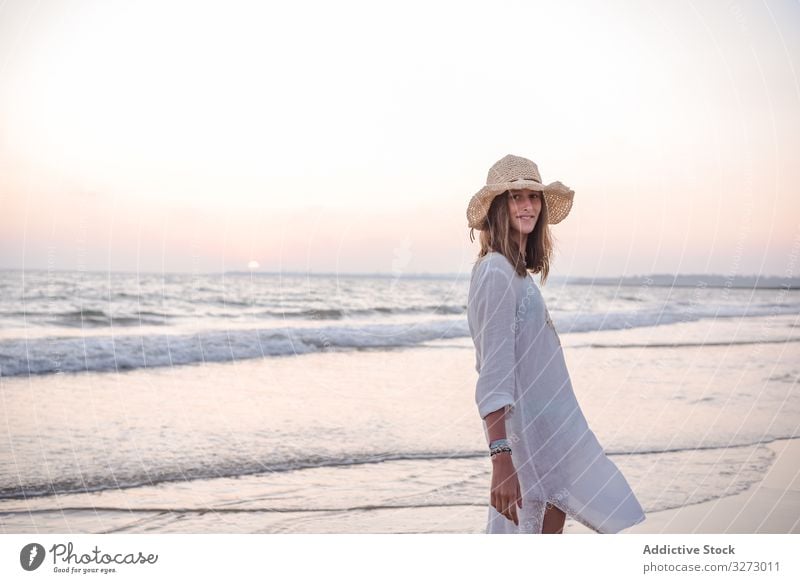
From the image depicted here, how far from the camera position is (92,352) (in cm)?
973

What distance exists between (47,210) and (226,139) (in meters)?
1.76

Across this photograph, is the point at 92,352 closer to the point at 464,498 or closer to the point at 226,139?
the point at 226,139

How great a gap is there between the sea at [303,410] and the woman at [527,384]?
0.29 metres

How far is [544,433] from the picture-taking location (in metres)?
2.49

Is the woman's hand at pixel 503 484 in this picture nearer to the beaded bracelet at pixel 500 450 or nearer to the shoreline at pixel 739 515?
the beaded bracelet at pixel 500 450

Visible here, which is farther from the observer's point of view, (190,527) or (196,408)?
(196,408)

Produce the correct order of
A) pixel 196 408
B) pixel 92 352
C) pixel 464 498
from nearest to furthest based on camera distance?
1. pixel 464 498
2. pixel 196 408
3. pixel 92 352

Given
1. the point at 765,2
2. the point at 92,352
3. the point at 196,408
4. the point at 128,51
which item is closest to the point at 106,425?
the point at 196,408

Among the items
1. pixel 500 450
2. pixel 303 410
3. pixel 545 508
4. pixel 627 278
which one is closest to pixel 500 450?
pixel 500 450

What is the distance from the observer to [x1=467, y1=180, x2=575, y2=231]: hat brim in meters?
2.55

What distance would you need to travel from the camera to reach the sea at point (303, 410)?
4762 mm
